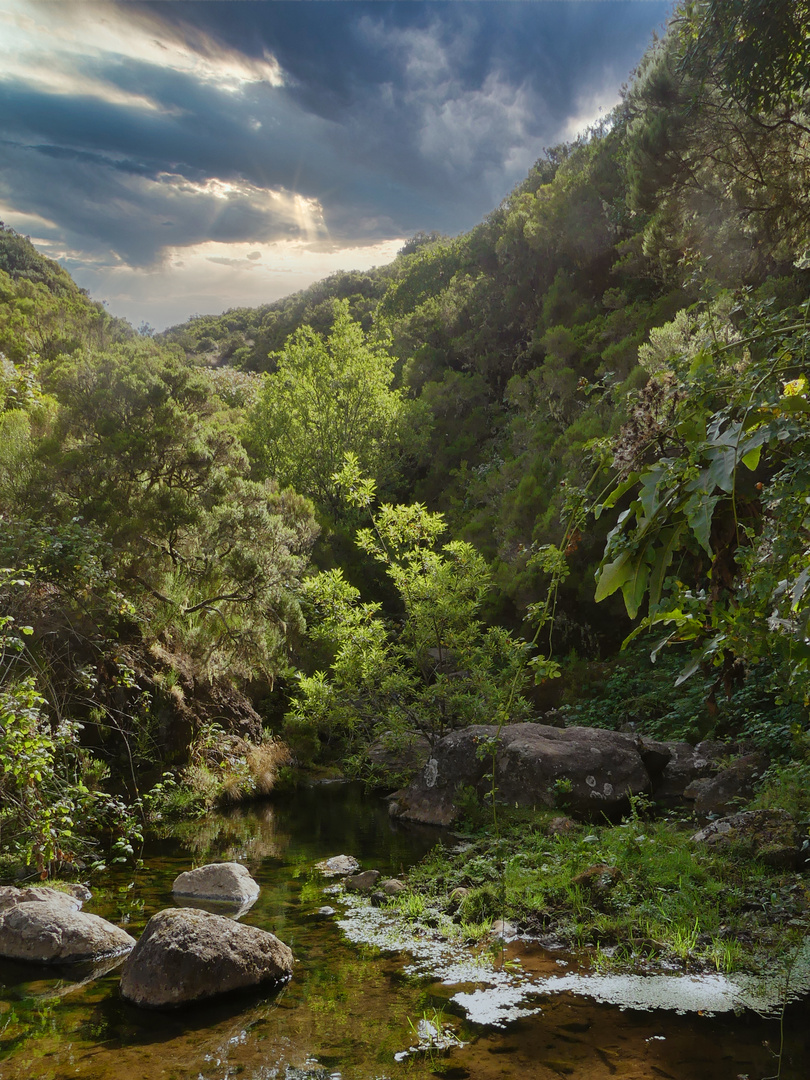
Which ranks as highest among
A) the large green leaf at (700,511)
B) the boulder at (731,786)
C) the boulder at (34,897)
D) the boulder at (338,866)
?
the large green leaf at (700,511)

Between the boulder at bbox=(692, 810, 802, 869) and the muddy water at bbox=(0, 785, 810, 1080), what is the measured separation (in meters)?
2.04

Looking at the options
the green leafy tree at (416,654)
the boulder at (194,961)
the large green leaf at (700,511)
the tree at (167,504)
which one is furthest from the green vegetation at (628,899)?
the tree at (167,504)

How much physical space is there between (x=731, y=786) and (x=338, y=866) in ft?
15.0

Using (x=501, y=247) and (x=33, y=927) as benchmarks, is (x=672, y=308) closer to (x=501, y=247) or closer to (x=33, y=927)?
(x=501, y=247)

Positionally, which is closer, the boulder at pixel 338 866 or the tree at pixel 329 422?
the boulder at pixel 338 866

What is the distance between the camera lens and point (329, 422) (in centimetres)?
2177

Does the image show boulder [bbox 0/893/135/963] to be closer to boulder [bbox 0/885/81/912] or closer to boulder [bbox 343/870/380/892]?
boulder [bbox 0/885/81/912]

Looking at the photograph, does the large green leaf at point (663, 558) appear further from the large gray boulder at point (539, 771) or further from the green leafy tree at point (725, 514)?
the large gray boulder at point (539, 771)

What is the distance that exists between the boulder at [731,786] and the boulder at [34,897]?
21.4ft

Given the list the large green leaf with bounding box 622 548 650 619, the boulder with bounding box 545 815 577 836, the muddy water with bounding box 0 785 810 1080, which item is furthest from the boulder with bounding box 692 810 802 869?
the large green leaf with bounding box 622 548 650 619

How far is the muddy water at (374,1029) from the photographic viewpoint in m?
3.65

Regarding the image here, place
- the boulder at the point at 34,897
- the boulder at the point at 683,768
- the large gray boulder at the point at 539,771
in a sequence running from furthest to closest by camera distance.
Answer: the boulder at the point at 683,768, the large gray boulder at the point at 539,771, the boulder at the point at 34,897

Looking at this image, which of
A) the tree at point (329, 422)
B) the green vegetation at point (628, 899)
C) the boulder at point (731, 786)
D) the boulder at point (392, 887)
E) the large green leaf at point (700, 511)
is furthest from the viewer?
the tree at point (329, 422)

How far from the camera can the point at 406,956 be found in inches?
207
